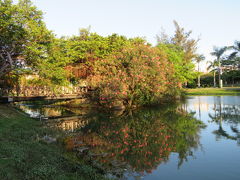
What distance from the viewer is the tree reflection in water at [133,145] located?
27.2ft

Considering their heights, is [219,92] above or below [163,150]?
above

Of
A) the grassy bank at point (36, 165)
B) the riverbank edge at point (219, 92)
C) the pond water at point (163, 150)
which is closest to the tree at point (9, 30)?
the pond water at point (163, 150)

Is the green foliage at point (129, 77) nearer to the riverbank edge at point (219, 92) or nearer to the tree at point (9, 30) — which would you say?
the tree at point (9, 30)

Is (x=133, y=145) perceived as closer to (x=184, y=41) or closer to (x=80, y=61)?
(x=80, y=61)

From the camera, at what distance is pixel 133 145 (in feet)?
35.6

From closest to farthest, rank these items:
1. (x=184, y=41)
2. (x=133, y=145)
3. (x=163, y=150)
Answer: (x=163, y=150) → (x=133, y=145) → (x=184, y=41)

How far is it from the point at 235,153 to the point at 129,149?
14.6 feet

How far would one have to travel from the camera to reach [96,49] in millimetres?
30844

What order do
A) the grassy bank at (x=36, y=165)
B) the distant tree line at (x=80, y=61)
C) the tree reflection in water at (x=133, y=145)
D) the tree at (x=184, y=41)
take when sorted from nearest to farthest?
1. the grassy bank at (x=36, y=165)
2. the tree reflection in water at (x=133, y=145)
3. the distant tree line at (x=80, y=61)
4. the tree at (x=184, y=41)

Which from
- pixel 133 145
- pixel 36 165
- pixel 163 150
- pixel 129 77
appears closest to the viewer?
pixel 36 165

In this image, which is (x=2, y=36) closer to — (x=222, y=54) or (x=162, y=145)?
(x=162, y=145)

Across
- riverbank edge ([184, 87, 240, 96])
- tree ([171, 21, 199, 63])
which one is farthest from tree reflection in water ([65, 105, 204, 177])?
tree ([171, 21, 199, 63])

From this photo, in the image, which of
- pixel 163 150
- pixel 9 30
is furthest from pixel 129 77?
pixel 163 150

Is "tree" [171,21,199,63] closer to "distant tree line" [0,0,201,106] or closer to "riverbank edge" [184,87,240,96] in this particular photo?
"riverbank edge" [184,87,240,96]
